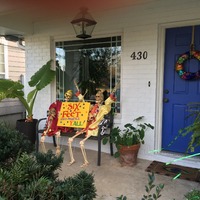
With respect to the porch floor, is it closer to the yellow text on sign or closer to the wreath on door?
the yellow text on sign

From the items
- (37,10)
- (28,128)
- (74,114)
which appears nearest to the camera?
(74,114)

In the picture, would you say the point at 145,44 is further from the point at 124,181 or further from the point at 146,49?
the point at 124,181

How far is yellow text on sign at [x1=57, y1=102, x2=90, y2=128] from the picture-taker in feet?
12.0

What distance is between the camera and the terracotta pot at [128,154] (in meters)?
3.30

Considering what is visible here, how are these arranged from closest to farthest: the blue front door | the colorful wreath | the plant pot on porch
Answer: the colorful wreath
the blue front door
the plant pot on porch

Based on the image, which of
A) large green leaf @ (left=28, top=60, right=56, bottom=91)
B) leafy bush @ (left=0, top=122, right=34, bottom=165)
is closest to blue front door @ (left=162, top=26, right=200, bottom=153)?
large green leaf @ (left=28, top=60, right=56, bottom=91)

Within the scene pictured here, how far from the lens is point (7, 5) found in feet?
10.6

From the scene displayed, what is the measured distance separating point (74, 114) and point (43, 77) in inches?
43.4

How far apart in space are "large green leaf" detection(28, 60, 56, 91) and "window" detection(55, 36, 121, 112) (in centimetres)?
29

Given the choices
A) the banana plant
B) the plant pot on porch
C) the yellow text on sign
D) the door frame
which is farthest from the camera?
the plant pot on porch

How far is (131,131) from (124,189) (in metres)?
1.19

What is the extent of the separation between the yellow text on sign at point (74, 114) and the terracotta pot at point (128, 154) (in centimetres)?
75

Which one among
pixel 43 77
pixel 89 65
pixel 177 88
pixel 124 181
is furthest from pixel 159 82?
pixel 43 77

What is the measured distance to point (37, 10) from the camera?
3.96 meters
